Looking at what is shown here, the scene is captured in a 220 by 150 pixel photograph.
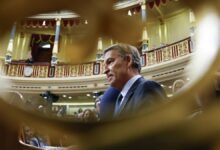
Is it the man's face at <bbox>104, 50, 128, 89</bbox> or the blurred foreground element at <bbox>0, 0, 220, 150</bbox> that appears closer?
the blurred foreground element at <bbox>0, 0, 220, 150</bbox>

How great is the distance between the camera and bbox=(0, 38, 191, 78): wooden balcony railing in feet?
29.1

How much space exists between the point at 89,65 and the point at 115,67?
31.7 feet

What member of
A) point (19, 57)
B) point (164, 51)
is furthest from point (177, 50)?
point (19, 57)

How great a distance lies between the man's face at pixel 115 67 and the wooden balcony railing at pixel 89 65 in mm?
7760

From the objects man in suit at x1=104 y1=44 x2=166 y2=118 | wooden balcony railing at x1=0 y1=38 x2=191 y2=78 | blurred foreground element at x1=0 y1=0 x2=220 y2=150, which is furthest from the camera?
wooden balcony railing at x1=0 y1=38 x2=191 y2=78

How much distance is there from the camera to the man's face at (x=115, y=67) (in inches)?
20.7

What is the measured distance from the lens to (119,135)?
6.1 inches

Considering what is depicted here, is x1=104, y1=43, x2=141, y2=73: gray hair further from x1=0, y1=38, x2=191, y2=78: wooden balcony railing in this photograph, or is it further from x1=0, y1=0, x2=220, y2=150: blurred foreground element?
x1=0, y1=38, x2=191, y2=78: wooden balcony railing

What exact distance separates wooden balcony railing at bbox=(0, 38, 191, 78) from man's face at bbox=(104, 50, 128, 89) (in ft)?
25.5

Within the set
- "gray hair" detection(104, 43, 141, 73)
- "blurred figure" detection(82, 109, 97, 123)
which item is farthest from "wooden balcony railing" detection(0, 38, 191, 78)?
"blurred figure" detection(82, 109, 97, 123)

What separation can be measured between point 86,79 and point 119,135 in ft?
32.7

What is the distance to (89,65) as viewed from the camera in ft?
33.3

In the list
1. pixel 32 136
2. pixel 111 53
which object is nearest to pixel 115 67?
pixel 111 53

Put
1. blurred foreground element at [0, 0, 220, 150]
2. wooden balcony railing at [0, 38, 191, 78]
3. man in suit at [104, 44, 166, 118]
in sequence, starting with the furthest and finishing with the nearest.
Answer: wooden balcony railing at [0, 38, 191, 78], man in suit at [104, 44, 166, 118], blurred foreground element at [0, 0, 220, 150]
